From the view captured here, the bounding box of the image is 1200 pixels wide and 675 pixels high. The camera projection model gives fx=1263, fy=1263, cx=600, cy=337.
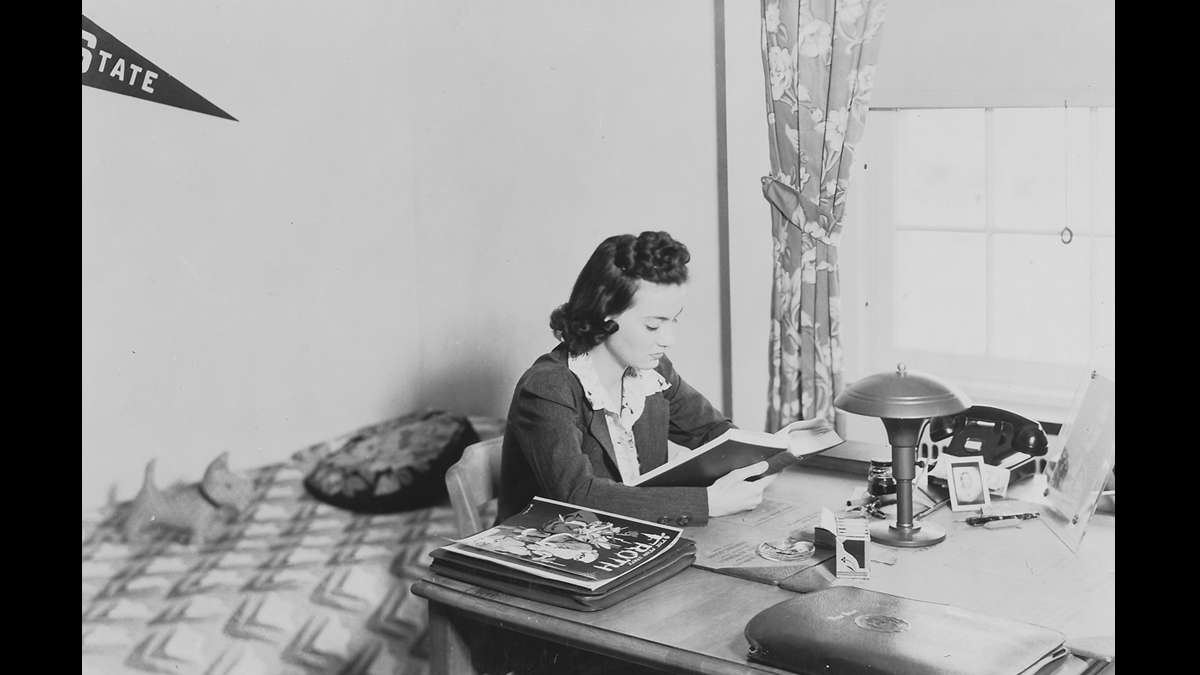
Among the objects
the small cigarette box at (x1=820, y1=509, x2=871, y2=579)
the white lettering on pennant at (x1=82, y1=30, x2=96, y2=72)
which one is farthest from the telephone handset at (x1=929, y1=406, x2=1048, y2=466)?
the white lettering on pennant at (x1=82, y1=30, x2=96, y2=72)

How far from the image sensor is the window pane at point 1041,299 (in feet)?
11.3

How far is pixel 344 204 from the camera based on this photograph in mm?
2832

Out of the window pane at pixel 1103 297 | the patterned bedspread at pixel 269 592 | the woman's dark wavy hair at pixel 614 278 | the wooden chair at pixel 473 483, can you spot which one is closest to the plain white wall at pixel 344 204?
the patterned bedspread at pixel 269 592

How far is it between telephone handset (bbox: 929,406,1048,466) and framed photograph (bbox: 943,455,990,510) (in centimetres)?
16

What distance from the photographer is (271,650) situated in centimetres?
279

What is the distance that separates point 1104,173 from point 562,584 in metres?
2.00

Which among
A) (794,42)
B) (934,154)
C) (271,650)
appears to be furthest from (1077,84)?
(271,650)

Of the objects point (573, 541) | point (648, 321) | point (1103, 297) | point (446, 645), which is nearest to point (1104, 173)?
point (1103, 297)

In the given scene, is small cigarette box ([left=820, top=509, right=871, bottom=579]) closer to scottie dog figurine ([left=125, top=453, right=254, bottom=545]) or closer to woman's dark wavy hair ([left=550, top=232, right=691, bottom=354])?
woman's dark wavy hair ([left=550, top=232, right=691, bottom=354])

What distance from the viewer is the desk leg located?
2314 mm

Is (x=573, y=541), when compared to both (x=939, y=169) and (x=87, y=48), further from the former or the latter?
(x=939, y=169)

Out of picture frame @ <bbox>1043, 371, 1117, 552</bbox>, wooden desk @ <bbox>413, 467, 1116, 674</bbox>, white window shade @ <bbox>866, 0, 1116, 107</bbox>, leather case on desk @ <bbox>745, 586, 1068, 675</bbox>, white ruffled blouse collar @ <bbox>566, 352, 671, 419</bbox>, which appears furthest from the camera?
white window shade @ <bbox>866, 0, 1116, 107</bbox>

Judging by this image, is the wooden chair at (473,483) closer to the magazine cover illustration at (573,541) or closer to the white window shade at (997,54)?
the magazine cover illustration at (573,541)
